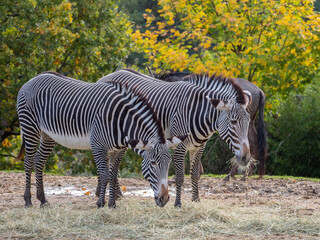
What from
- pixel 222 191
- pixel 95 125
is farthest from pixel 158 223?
pixel 222 191

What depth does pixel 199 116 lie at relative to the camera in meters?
7.67

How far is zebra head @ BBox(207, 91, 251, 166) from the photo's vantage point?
288 inches

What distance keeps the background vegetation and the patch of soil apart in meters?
2.98

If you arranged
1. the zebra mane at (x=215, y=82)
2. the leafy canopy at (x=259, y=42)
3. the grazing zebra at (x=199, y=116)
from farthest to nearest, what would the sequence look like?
the leafy canopy at (x=259, y=42)
the zebra mane at (x=215, y=82)
the grazing zebra at (x=199, y=116)

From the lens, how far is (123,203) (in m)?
7.55

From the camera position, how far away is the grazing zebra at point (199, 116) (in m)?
7.38

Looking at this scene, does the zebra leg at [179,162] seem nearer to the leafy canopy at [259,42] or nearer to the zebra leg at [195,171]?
the zebra leg at [195,171]

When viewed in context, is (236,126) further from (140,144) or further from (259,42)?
(259,42)

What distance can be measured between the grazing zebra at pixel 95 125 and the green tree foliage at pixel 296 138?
325 inches

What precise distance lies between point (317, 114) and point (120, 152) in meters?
8.37

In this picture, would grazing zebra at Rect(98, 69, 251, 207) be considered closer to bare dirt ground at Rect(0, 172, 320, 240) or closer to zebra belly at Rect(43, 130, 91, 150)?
bare dirt ground at Rect(0, 172, 320, 240)

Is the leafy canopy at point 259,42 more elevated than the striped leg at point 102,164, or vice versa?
the leafy canopy at point 259,42

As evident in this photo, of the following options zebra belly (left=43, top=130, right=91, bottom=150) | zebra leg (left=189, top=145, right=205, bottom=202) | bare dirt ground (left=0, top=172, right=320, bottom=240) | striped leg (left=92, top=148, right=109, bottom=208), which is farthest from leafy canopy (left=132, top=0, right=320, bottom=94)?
striped leg (left=92, top=148, right=109, bottom=208)

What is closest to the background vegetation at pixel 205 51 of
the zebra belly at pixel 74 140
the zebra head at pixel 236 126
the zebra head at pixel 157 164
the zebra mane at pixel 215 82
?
the zebra mane at pixel 215 82
